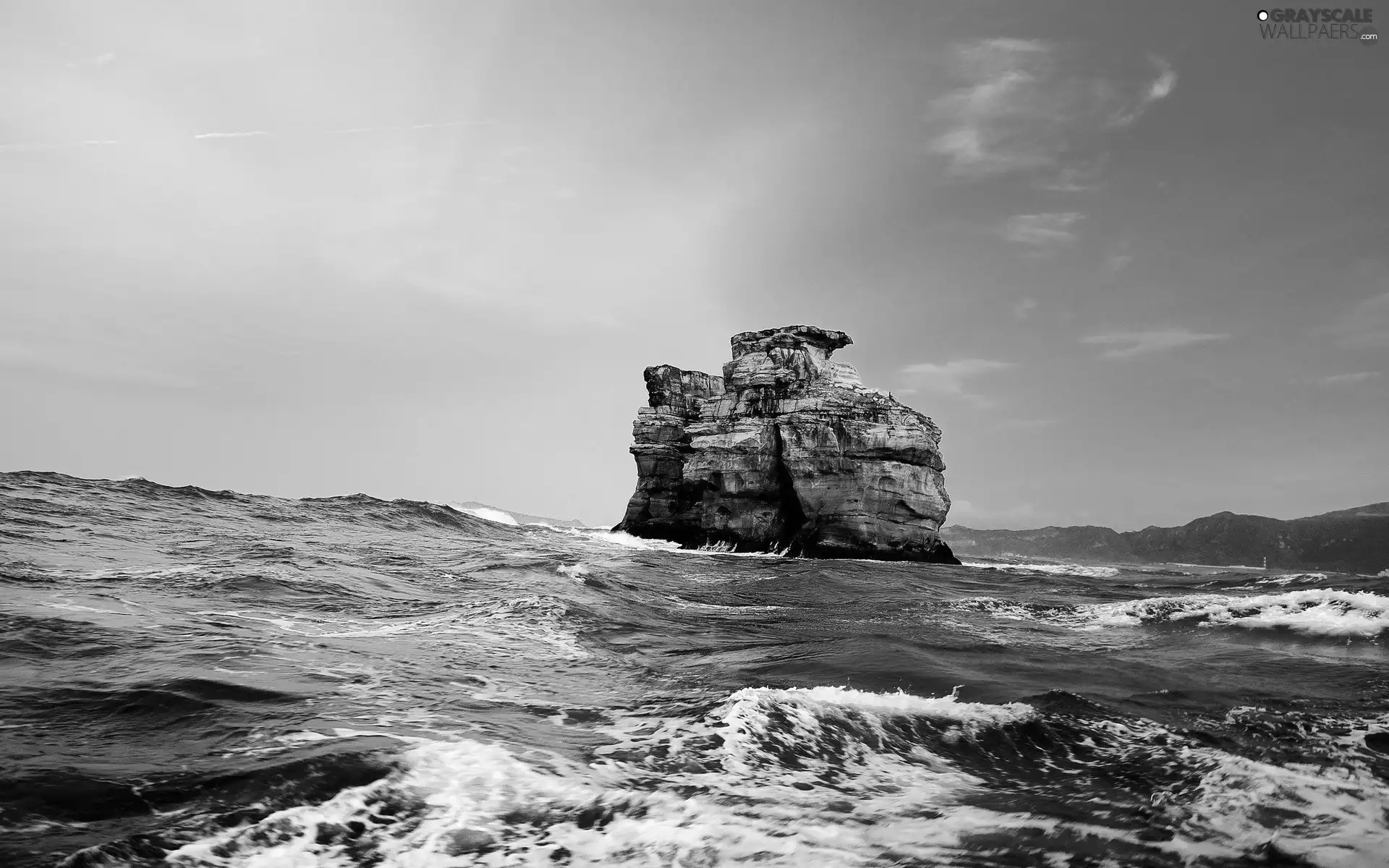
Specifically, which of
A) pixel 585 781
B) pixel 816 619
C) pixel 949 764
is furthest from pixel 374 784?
pixel 816 619

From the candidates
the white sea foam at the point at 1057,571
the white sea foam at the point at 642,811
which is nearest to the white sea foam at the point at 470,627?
the white sea foam at the point at 642,811

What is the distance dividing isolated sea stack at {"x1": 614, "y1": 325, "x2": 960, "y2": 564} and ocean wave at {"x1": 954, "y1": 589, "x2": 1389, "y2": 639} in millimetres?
21693

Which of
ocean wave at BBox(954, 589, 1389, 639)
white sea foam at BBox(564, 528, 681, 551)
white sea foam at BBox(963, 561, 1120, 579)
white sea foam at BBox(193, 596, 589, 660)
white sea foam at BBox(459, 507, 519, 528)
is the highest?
white sea foam at BBox(459, 507, 519, 528)

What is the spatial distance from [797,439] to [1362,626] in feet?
100

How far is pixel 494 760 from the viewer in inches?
217

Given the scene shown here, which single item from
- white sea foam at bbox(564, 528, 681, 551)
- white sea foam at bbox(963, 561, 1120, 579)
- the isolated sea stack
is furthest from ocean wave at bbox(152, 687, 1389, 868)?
white sea foam at bbox(564, 528, 681, 551)

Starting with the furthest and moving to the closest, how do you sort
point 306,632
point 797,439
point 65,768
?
1. point 797,439
2. point 306,632
3. point 65,768

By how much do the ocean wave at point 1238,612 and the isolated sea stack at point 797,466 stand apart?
21693 mm

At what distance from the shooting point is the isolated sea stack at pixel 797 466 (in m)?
42.0

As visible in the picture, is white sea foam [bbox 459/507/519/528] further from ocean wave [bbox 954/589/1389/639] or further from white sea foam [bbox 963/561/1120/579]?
ocean wave [bbox 954/589/1389/639]

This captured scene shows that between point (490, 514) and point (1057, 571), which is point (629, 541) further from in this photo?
point (490, 514)

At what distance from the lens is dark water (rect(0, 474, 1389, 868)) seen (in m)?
4.36

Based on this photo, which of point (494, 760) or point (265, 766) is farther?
point (494, 760)

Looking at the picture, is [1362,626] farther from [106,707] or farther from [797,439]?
[797,439]
